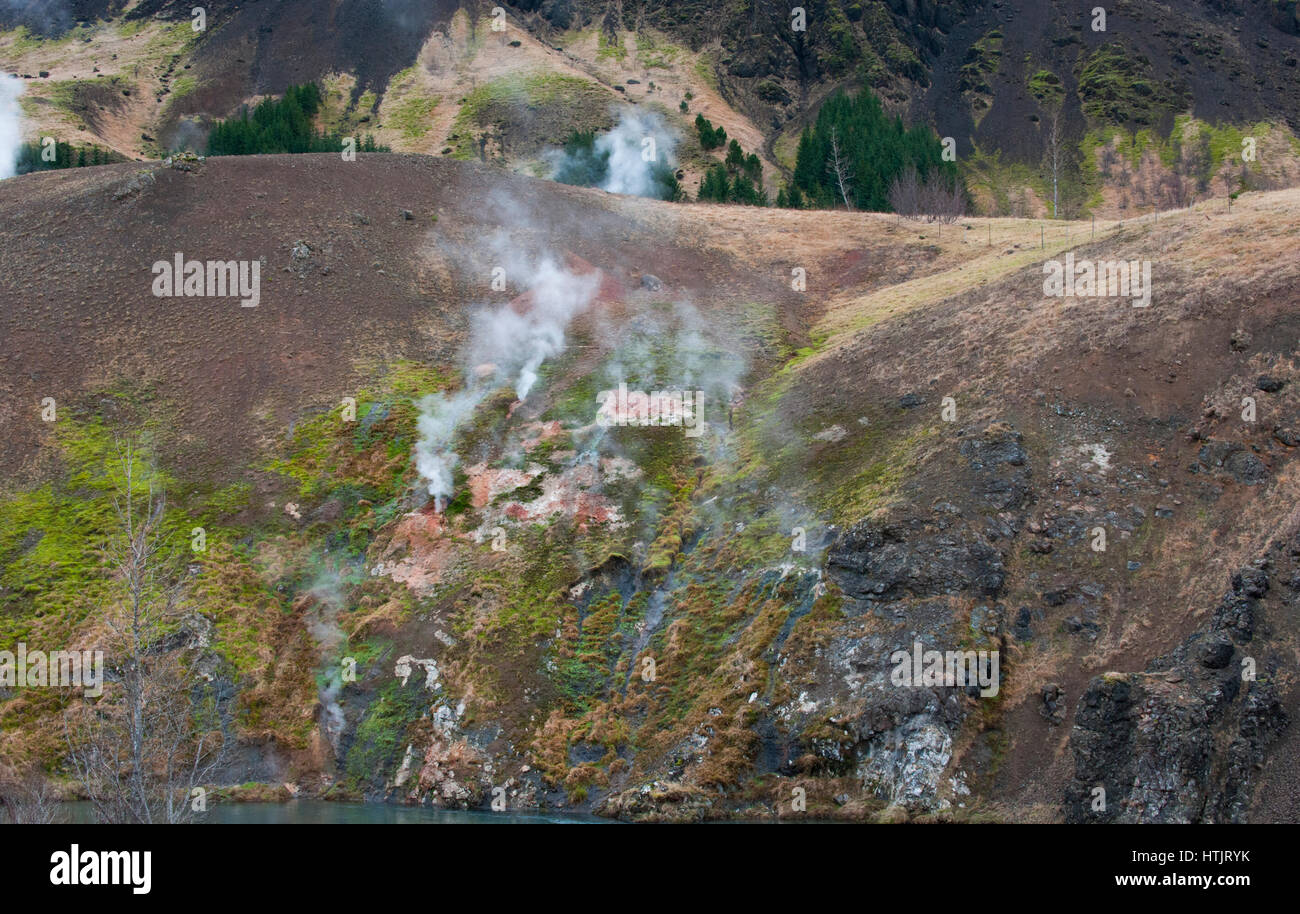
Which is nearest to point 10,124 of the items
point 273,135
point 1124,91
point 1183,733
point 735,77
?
point 273,135

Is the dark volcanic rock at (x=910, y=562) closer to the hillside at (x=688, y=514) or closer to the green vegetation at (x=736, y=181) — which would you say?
the hillside at (x=688, y=514)

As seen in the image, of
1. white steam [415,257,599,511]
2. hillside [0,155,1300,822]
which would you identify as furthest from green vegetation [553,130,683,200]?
hillside [0,155,1300,822]

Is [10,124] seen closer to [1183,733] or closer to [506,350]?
[506,350]

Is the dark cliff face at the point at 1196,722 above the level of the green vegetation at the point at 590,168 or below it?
below

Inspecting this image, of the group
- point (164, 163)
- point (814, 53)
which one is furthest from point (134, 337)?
point (814, 53)

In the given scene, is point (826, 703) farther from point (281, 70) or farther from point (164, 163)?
point (281, 70)

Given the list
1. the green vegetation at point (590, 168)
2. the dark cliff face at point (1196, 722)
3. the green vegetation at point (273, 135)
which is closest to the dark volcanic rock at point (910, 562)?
the dark cliff face at point (1196, 722)
